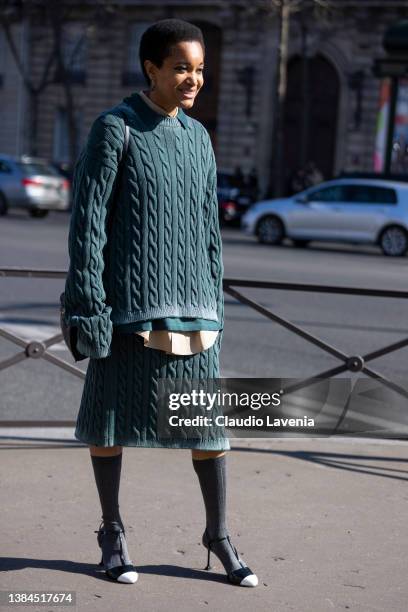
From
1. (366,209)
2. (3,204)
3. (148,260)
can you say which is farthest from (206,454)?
(3,204)

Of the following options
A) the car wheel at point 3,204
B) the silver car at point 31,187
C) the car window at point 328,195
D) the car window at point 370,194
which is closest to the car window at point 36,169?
the silver car at point 31,187

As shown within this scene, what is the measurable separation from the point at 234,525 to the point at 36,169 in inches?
994

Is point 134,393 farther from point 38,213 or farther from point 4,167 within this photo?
point 38,213

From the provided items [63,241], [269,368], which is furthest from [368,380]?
[63,241]

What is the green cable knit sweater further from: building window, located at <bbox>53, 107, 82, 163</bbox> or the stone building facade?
building window, located at <bbox>53, 107, 82, 163</bbox>

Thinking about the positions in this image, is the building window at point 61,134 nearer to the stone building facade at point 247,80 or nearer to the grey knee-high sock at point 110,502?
the stone building facade at point 247,80

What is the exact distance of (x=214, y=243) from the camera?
3768mm

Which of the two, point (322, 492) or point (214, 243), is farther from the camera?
point (322, 492)

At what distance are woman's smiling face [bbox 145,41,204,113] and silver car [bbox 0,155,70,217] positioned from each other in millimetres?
24901

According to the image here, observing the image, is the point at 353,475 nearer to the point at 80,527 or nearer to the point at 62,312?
the point at 80,527

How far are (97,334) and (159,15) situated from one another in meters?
41.6

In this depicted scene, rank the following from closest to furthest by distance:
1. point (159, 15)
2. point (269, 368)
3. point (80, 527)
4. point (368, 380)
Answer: point (80, 527) → point (368, 380) → point (269, 368) → point (159, 15)

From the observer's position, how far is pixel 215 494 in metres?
3.81

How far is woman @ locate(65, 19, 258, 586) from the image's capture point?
3531 millimetres
